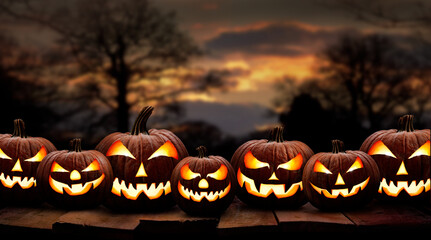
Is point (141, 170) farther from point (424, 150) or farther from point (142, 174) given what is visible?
point (424, 150)

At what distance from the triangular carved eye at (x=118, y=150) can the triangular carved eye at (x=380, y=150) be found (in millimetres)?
2435

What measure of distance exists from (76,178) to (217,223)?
56.3 inches

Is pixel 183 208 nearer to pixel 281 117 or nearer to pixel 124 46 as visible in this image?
pixel 281 117

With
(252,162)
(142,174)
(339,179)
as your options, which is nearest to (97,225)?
(142,174)

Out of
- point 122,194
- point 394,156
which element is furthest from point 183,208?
point 394,156

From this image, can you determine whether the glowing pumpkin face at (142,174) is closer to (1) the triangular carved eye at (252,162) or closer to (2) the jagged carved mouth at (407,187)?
(1) the triangular carved eye at (252,162)

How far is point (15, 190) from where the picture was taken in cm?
570

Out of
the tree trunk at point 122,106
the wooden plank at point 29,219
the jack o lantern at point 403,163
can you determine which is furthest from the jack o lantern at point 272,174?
the tree trunk at point 122,106

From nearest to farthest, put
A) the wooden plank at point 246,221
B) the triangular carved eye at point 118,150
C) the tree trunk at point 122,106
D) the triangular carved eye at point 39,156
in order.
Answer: the wooden plank at point 246,221 < the triangular carved eye at point 118,150 < the triangular carved eye at point 39,156 < the tree trunk at point 122,106

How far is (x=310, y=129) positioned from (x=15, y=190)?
3.67m

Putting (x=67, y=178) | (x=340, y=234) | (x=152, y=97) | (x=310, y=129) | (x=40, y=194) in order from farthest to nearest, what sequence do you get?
(x=152, y=97), (x=310, y=129), (x=40, y=194), (x=67, y=178), (x=340, y=234)

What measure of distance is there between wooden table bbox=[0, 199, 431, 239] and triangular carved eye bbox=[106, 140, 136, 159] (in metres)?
0.58

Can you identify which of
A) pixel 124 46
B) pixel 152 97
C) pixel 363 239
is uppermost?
pixel 124 46

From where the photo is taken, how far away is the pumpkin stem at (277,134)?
5.55m
